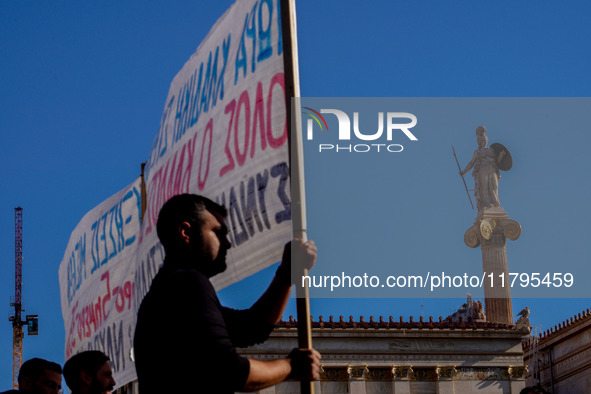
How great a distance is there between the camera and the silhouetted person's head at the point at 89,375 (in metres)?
5.58

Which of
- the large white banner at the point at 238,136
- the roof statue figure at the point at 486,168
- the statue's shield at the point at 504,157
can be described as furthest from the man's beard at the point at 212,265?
the statue's shield at the point at 504,157

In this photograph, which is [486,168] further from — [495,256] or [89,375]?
[89,375]

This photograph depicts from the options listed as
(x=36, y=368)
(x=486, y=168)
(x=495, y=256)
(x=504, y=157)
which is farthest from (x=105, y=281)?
(x=504, y=157)

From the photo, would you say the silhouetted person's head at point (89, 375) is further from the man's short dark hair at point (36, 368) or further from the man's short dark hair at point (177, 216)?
the man's short dark hair at point (177, 216)

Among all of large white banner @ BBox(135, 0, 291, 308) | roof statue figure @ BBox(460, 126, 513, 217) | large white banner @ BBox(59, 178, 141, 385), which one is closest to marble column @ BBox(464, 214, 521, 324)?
roof statue figure @ BBox(460, 126, 513, 217)

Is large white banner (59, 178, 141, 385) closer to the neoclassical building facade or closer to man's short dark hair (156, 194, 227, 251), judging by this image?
man's short dark hair (156, 194, 227, 251)

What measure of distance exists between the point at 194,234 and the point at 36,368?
Result: 2.73 m

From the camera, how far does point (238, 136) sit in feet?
18.9

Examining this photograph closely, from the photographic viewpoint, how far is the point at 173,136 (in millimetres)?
7430

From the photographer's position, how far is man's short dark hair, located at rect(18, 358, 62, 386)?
627cm

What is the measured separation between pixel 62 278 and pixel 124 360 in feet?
11.6

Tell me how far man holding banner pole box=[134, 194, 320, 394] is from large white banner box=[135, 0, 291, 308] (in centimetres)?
92

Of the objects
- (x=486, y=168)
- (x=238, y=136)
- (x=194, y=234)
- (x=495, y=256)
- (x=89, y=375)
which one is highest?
(x=486, y=168)

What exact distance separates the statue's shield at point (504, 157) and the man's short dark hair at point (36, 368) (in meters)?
51.5
